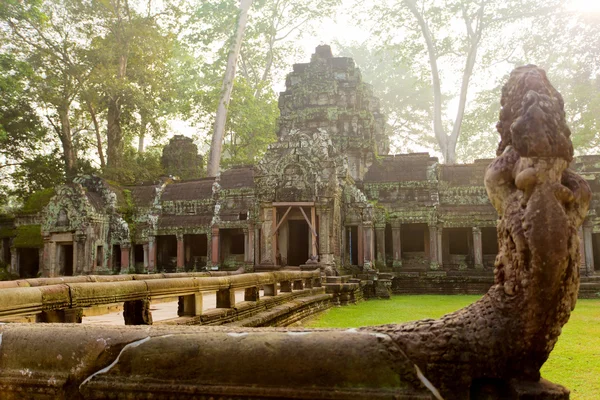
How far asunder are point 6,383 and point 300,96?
2145 centimetres

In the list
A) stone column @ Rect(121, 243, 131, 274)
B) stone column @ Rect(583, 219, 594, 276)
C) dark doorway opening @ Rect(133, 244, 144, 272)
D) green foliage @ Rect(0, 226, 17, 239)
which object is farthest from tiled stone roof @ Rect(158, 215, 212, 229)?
stone column @ Rect(583, 219, 594, 276)

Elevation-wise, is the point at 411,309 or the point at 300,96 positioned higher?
the point at 300,96

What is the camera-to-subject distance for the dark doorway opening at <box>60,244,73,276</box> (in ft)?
73.2

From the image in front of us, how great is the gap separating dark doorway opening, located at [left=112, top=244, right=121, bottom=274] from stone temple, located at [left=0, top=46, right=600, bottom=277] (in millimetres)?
48

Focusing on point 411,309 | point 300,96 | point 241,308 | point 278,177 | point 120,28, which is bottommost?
point 411,309

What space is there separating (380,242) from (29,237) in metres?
17.3

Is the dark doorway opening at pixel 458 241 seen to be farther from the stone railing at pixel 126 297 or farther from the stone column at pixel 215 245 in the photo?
the stone railing at pixel 126 297

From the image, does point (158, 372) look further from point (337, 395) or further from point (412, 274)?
point (412, 274)

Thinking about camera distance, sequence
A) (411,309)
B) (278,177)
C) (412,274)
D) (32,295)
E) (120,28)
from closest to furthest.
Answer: (32,295) → (411,309) → (278,177) → (412,274) → (120,28)

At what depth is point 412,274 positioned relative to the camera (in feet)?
61.3

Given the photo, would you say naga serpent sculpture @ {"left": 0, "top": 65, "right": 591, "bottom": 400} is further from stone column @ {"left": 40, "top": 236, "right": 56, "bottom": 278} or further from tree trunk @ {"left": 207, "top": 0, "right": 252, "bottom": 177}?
tree trunk @ {"left": 207, "top": 0, "right": 252, "bottom": 177}

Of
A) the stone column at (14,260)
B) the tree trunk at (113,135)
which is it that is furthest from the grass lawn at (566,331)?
the tree trunk at (113,135)

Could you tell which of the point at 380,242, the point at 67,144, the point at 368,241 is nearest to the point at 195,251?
the point at 380,242

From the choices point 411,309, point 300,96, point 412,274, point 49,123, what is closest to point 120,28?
point 49,123
